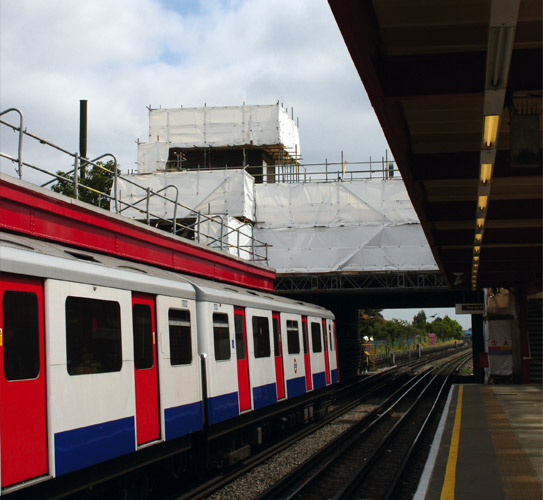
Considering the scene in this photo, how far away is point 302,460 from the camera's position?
1338cm

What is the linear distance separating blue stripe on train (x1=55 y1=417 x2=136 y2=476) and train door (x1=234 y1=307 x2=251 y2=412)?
383 cm

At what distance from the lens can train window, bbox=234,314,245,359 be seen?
38.9 ft

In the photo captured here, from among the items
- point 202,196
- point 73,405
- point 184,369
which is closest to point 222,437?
point 184,369

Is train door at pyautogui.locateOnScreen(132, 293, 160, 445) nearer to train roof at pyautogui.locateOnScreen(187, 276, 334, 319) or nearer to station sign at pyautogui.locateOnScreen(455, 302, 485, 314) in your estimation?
train roof at pyautogui.locateOnScreen(187, 276, 334, 319)

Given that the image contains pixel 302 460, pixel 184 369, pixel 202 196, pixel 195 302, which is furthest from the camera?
pixel 202 196

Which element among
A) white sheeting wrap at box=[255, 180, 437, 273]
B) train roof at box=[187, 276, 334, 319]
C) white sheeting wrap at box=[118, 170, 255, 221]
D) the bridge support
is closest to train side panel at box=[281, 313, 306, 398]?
train roof at box=[187, 276, 334, 319]

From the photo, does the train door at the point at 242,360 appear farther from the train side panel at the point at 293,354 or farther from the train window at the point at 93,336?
the train window at the point at 93,336

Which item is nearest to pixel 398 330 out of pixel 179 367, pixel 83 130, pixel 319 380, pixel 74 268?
pixel 83 130

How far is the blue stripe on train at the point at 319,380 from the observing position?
1719 cm

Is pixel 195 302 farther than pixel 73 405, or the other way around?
pixel 195 302

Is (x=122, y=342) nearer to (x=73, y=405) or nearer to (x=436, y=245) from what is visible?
(x=73, y=405)

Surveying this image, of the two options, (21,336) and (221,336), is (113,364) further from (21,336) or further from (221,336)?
(221,336)

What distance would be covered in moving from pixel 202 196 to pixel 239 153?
39.4 feet

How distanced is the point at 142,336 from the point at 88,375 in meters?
1.34
